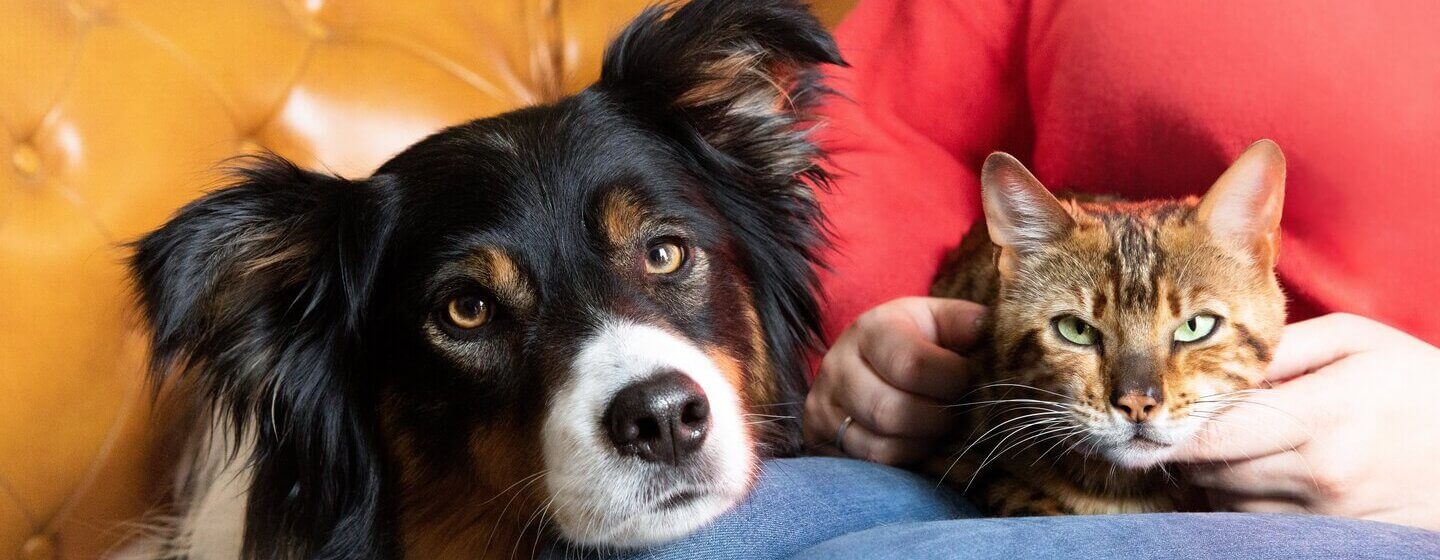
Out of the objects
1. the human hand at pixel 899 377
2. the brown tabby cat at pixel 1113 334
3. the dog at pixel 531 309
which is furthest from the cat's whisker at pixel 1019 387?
the dog at pixel 531 309

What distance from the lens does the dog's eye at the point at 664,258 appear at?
1.40 meters

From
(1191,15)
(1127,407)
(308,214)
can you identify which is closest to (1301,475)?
(1127,407)

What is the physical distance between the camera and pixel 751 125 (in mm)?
1600

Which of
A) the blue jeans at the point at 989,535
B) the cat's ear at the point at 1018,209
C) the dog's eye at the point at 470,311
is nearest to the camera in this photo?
the blue jeans at the point at 989,535

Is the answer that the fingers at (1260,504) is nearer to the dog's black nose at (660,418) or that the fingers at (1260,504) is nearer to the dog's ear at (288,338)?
the dog's black nose at (660,418)

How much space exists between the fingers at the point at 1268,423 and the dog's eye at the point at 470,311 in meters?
0.91

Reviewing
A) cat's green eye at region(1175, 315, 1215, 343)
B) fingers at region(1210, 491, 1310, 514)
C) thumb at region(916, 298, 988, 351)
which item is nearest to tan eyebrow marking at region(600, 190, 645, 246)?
thumb at region(916, 298, 988, 351)

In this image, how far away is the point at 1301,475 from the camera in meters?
1.14

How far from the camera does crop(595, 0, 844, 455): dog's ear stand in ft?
4.98

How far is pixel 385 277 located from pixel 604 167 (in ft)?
1.16

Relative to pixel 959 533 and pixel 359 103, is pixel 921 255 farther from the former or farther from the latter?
pixel 359 103

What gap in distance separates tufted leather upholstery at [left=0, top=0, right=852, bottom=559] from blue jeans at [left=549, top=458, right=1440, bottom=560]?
3.27 feet

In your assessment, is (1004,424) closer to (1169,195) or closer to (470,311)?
(1169,195)

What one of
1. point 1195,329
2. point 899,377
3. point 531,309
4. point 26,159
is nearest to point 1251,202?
point 1195,329
